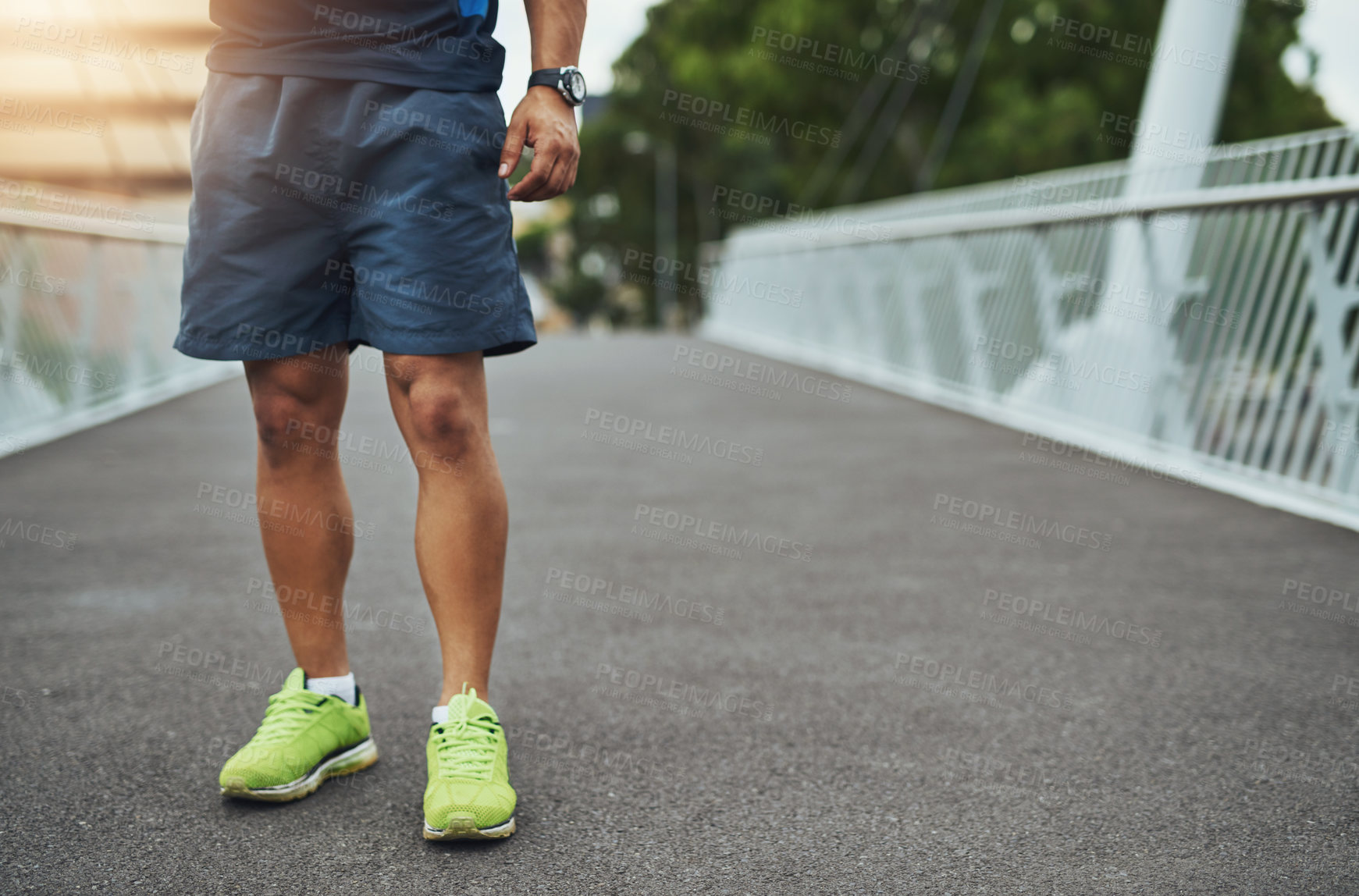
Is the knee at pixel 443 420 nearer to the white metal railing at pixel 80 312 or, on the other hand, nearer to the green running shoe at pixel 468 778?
the green running shoe at pixel 468 778

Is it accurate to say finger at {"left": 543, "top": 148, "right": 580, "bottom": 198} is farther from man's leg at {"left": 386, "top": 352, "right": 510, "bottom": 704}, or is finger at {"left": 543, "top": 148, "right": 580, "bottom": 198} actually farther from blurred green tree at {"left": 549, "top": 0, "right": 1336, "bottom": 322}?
blurred green tree at {"left": 549, "top": 0, "right": 1336, "bottom": 322}

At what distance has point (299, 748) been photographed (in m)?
2.31

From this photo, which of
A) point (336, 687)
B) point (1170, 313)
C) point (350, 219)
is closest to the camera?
point (350, 219)

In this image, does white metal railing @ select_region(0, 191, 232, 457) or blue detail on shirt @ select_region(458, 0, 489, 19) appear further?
white metal railing @ select_region(0, 191, 232, 457)

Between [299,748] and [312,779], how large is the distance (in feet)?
0.21

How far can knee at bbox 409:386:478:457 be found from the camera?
219cm

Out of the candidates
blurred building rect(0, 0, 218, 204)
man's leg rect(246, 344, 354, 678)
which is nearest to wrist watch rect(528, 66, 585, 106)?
man's leg rect(246, 344, 354, 678)

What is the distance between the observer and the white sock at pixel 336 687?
2445 millimetres

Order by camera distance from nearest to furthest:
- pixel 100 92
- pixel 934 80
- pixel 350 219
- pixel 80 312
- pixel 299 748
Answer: pixel 350 219 → pixel 299 748 → pixel 80 312 → pixel 100 92 → pixel 934 80

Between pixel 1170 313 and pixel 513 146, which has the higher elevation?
pixel 513 146

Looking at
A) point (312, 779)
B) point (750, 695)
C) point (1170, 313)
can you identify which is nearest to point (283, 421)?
point (312, 779)

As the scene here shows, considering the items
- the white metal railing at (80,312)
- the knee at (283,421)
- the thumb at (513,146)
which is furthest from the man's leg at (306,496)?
the white metal railing at (80,312)

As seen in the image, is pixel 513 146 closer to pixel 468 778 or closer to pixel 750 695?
pixel 468 778

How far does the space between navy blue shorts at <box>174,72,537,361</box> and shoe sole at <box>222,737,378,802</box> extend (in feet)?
2.48
